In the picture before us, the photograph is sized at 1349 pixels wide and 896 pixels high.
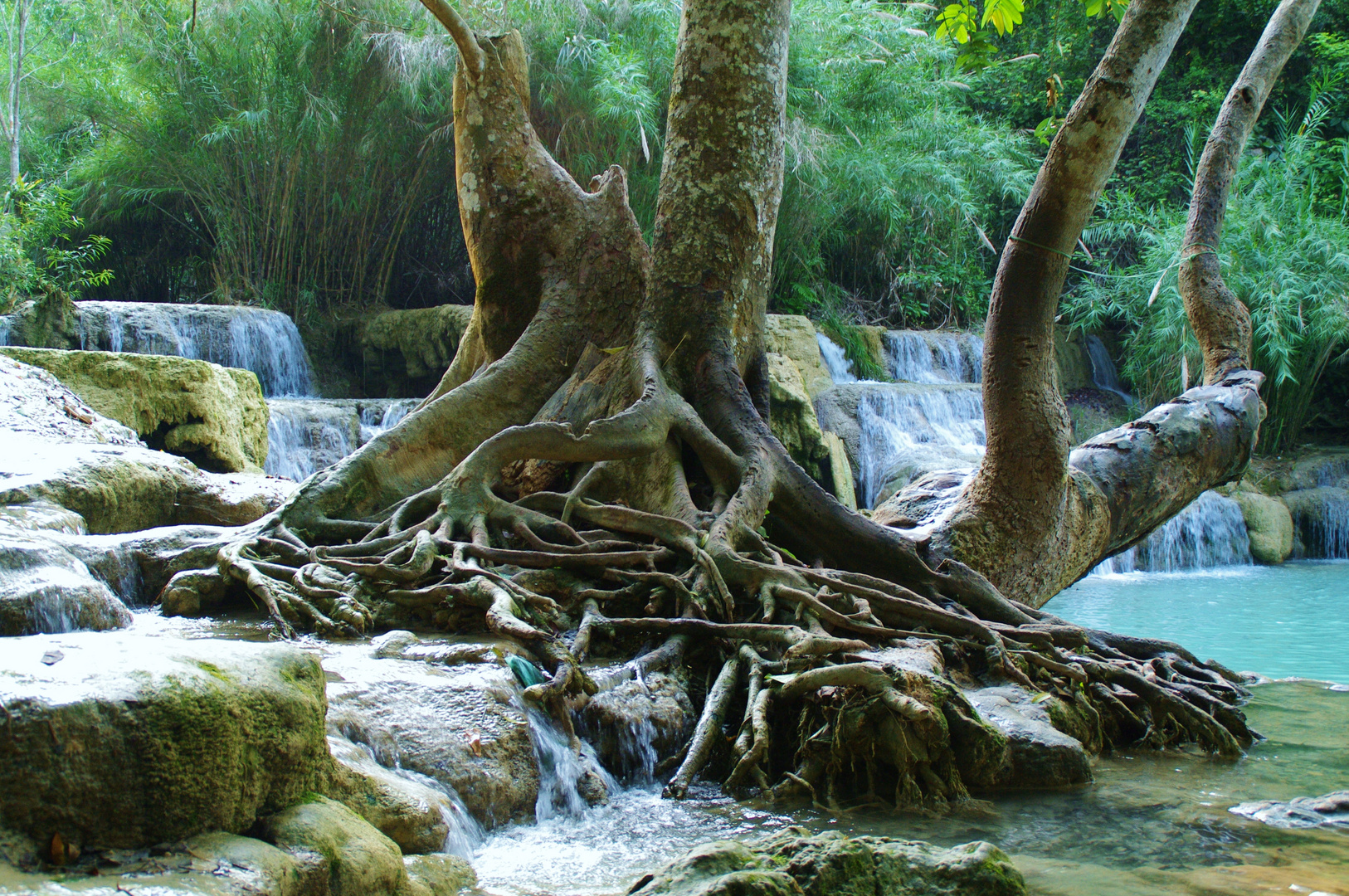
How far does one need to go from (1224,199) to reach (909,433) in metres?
6.52

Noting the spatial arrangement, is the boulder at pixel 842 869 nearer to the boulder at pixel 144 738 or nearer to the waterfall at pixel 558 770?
the boulder at pixel 144 738

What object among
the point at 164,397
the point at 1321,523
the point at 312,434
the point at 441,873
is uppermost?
the point at 164,397

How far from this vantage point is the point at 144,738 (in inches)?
66.8

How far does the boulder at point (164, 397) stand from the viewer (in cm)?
772

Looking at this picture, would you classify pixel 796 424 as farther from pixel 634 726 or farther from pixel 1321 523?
pixel 1321 523

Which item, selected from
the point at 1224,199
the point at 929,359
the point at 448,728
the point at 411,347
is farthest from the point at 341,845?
the point at 929,359

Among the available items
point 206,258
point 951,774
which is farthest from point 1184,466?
point 206,258

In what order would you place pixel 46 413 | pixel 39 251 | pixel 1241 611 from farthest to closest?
pixel 39 251 < pixel 1241 611 < pixel 46 413

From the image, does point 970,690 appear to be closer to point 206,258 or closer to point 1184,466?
point 1184,466

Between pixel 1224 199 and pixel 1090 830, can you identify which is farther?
pixel 1224 199

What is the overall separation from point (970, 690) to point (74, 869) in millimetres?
2983

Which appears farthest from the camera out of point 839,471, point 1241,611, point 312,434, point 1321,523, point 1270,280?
point 1270,280

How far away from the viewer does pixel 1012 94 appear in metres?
20.4

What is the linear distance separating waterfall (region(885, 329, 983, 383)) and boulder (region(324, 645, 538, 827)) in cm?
1277
